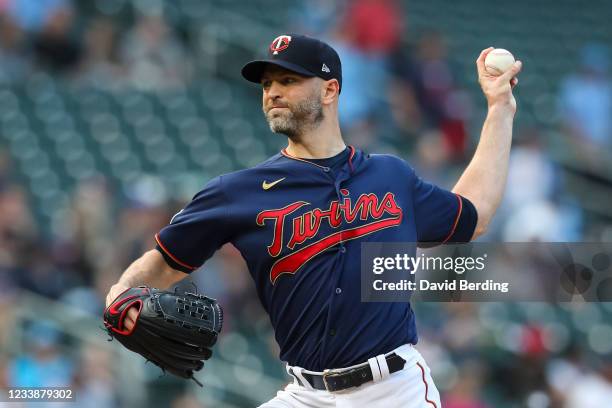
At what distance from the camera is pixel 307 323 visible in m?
4.00

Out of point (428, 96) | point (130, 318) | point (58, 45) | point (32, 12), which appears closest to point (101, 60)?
point (58, 45)

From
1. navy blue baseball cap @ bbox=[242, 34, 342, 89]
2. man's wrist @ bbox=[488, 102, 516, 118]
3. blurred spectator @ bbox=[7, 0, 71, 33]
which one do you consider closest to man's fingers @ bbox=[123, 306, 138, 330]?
navy blue baseball cap @ bbox=[242, 34, 342, 89]

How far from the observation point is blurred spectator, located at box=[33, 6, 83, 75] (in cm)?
1041

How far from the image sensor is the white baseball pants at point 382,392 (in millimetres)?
3980

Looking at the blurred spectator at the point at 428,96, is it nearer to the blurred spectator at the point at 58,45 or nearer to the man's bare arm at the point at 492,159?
the blurred spectator at the point at 58,45

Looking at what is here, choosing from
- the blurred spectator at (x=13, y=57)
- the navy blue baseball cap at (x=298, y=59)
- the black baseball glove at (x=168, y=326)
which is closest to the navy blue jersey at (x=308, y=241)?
the black baseball glove at (x=168, y=326)

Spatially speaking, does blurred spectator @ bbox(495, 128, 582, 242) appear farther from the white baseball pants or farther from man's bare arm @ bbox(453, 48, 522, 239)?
the white baseball pants

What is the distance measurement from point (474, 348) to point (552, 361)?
513mm

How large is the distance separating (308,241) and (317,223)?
70 millimetres

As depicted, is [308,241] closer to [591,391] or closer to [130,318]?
[130,318]

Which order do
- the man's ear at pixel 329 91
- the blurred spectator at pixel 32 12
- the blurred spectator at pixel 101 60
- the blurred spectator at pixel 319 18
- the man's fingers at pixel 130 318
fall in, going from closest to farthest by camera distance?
the man's fingers at pixel 130 318
the man's ear at pixel 329 91
the blurred spectator at pixel 32 12
the blurred spectator at pixel 319 18
the blurred spectator at pixel 101 60

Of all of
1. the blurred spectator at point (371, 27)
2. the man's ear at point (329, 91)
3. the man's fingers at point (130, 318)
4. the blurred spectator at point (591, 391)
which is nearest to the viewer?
the man's fingers at point (130, 318)

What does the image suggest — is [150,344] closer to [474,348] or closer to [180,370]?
[180,370]

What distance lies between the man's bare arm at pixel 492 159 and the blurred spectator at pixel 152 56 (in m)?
6.82
